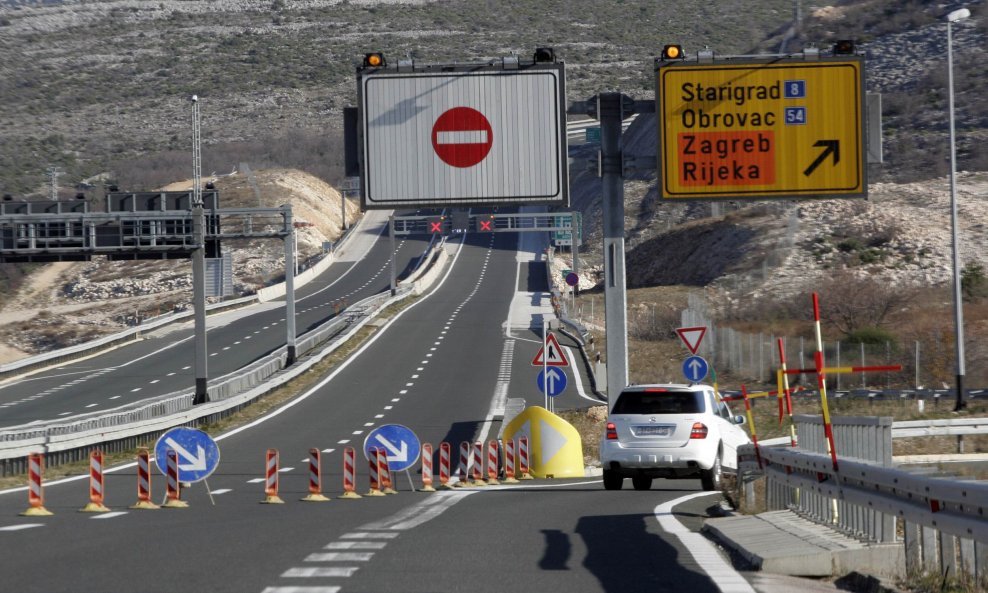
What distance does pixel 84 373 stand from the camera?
197 feet

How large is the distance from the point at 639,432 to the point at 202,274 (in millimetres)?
25558

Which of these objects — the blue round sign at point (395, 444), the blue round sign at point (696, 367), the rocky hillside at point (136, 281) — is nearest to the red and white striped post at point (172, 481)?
the blue round sign at point (395, 444)

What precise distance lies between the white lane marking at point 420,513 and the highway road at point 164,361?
26383 millimetres

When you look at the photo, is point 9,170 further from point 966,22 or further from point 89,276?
point 966,22

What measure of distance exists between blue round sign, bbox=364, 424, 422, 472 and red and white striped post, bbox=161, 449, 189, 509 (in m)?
3.85

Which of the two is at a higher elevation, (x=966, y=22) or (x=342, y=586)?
(x=966, y=22)

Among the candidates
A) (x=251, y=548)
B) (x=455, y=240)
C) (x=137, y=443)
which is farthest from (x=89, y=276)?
(x=251, y=548)

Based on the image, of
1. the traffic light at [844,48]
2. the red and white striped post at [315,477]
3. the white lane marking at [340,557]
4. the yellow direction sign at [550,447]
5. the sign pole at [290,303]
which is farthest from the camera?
the sign pole at [290,303]

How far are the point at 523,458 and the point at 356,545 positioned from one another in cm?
1492

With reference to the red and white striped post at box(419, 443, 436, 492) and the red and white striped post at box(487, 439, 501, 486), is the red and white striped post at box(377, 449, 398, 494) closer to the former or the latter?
the red and white striped post at box(419, 443, 436, 492)

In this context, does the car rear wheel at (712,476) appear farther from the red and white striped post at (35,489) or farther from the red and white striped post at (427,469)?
the red and white striped post at (35,489)

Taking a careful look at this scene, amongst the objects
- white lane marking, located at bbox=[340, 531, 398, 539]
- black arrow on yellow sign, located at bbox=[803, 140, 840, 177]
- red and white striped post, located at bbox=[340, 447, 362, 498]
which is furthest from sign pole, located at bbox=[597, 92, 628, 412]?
white lane marking, located at bbox=[340, 531, 398, 539]

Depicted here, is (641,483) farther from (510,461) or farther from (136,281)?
(136,281)

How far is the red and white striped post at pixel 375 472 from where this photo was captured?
2083cm
